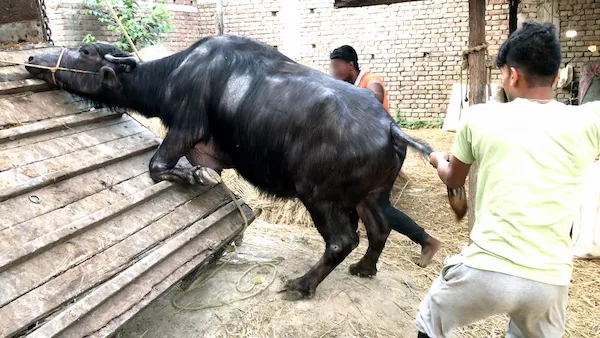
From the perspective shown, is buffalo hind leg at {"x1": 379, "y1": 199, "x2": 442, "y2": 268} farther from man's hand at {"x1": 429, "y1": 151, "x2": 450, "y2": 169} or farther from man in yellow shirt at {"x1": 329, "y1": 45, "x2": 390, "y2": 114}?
man in yellow shirt at {"x1": 329, "y1": 45, "x2": 390, "y2": 114}

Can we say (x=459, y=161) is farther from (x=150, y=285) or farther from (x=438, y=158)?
(x=150, y=285)

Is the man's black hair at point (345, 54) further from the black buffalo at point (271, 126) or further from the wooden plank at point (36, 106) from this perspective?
the wooden plank at point (36, 106)

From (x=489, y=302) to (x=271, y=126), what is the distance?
185 cm

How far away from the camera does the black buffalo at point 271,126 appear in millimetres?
3111

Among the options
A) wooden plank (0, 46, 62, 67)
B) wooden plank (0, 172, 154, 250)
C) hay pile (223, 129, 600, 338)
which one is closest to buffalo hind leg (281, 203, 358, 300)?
hay pile (223, 129, 600, 338)

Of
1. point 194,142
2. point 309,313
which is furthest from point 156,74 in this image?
point 309,313

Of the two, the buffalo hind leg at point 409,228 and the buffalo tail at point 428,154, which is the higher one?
the buffalo tail at point 428,154

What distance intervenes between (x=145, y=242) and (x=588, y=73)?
823 centimetres

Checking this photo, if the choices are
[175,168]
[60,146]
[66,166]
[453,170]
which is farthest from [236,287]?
[453,170]

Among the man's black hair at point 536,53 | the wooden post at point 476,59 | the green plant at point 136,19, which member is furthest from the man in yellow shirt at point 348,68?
the green plant at point 136,19

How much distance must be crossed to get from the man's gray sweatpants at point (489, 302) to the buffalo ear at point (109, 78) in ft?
9.46

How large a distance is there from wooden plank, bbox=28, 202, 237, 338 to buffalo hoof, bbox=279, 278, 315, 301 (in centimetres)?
65

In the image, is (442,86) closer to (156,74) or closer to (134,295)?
(156,74)

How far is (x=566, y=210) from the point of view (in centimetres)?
185
